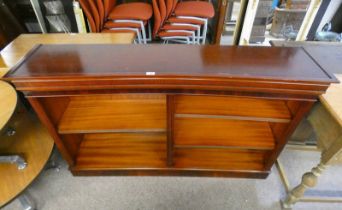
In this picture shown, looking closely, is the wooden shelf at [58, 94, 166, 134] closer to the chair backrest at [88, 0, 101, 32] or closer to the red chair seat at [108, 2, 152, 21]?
the chair backrest at [88, 0, 101, 32]

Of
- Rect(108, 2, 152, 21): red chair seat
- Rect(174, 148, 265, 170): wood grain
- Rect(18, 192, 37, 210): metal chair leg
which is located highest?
Rect(108, 2, 152, 21): red chair seat

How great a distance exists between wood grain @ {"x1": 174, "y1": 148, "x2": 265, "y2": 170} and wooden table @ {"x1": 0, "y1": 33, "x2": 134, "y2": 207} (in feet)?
2.88

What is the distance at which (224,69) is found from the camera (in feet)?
2.71

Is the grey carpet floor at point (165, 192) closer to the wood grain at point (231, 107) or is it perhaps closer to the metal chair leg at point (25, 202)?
the metal chair leg at point (25, 202)

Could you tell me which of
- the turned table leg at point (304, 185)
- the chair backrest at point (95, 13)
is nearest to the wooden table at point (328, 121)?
the turned table leg at point (304, 185)

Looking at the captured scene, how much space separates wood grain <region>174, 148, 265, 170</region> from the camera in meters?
1.34

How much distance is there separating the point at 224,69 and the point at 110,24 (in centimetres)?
165

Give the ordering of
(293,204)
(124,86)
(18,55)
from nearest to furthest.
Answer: (124,86) < (293,204) < (18,55)

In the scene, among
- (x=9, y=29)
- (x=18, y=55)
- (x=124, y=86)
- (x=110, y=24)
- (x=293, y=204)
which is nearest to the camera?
(x=124, y=86)

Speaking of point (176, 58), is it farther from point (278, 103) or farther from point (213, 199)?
point (213, 199)

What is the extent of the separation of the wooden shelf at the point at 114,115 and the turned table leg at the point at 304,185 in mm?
803

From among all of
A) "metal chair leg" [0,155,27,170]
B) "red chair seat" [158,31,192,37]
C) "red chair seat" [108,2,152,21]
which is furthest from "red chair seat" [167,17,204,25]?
"metal chair leg" [0,155,27,170]

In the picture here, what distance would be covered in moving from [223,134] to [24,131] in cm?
136

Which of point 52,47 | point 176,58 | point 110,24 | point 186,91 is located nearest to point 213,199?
point 186,91
